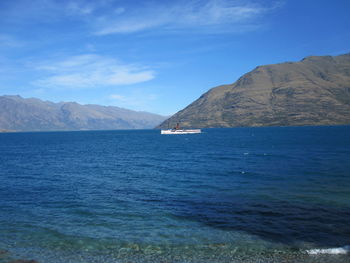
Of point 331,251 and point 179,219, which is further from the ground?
point 331,251

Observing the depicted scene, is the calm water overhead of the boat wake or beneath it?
beneath

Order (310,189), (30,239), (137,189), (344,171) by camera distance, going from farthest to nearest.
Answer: (344,171)
(137,189)
(310,189)
(30,239)

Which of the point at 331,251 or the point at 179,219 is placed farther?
the point at 179,219

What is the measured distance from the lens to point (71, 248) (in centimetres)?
2212

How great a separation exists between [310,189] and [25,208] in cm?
3783

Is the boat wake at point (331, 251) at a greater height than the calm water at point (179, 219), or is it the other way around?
the boat wake at point (331, 251)

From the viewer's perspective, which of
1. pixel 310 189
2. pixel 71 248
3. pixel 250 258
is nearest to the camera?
pixel 250 258

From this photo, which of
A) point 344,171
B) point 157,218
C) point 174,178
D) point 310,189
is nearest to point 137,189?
point 174,178

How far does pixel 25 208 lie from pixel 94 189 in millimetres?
12038

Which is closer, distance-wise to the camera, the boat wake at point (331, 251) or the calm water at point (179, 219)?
the boat wake at point (331, 251)

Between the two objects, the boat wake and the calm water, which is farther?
the calm water

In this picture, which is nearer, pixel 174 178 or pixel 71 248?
pixel 71 248

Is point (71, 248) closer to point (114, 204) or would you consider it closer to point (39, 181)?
point (114, 204)

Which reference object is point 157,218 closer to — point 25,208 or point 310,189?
point 25,208
